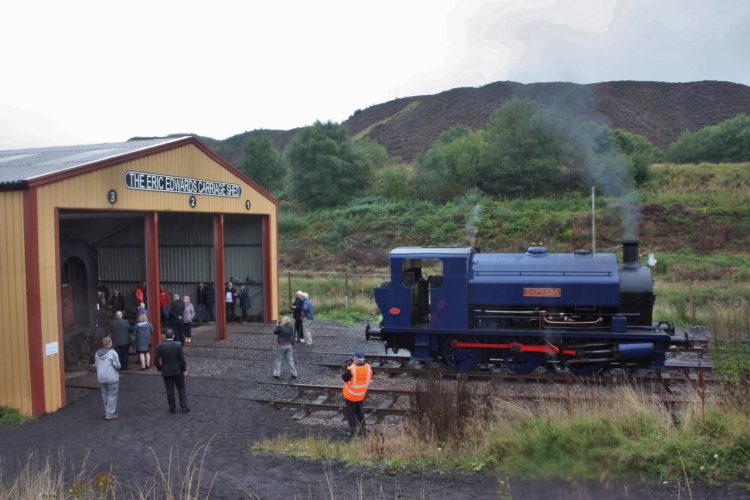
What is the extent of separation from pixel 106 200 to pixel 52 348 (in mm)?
3573

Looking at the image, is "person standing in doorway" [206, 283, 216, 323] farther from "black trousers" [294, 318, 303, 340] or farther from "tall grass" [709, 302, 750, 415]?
"tall grass" [709, 302, 750, 415]

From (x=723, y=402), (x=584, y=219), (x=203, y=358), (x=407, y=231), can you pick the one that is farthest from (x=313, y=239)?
(x=723, y=402)

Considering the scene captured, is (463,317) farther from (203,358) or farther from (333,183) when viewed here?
(333,183)

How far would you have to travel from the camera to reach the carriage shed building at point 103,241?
1120 centimetres

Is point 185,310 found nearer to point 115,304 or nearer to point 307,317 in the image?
point 115,304

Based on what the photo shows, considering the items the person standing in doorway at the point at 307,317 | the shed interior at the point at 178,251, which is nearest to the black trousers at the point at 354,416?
→ the person standing in doorway at the point at 307,317

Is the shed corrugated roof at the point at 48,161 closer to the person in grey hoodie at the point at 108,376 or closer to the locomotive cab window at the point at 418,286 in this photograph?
the person in grey hoodie at the point at 108,376

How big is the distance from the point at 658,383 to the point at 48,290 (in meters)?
12.3

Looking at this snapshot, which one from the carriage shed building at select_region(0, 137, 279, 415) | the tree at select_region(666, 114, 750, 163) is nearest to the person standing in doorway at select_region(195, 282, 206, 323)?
the carriage shed building at select_region(0, 137, 279, 415)

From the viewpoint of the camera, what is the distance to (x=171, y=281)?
21.9m

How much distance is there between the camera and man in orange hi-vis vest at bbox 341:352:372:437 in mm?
9578

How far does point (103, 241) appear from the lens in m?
21.7

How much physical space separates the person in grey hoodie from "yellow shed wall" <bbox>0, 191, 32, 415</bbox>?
1601 mm

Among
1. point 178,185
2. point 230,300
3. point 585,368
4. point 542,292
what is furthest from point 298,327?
point 585,368
